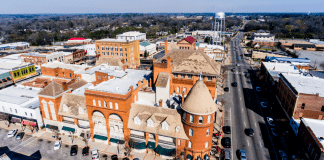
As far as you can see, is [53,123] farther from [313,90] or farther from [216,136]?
[313,90]

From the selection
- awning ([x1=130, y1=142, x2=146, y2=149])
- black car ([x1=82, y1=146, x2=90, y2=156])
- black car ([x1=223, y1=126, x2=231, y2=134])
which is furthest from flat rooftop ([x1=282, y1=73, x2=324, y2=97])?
black car ([x1=82, y1=146, x2=90, y2=156])

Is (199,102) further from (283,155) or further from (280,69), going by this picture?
(280,69)

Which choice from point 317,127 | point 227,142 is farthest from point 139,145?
point 317,127

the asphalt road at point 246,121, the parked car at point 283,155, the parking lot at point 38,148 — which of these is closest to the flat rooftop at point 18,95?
the parking lot at point 38,148

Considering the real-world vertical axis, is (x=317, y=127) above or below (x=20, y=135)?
above

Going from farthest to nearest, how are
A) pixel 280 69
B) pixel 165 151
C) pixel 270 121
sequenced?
pixel 280 69, pixel 270 121, pixel 165 151

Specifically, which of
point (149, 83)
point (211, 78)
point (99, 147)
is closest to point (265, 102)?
point (211, 78)

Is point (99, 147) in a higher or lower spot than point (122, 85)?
lower
